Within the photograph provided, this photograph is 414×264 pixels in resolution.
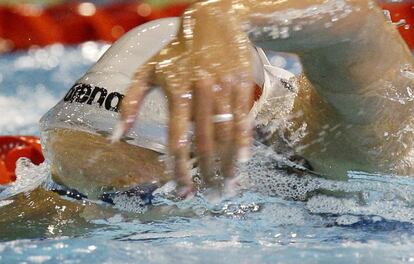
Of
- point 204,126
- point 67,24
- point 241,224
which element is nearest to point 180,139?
point 204,126

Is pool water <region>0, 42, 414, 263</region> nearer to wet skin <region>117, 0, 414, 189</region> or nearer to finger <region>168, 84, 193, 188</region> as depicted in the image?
wet skin <region>117, 0, 414, 189</region>

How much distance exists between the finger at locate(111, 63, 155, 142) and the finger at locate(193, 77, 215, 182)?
5 cm

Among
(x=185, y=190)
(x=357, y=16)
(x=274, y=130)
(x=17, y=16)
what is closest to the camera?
(x=185, y=190)

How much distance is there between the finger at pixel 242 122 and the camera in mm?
713

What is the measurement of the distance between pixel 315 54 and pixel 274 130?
235mm

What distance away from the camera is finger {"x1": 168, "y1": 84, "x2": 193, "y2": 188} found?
0.71 meters

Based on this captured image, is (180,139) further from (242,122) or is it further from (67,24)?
(67,24)

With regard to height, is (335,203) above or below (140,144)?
below

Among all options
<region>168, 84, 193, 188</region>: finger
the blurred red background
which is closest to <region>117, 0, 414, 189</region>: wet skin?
<region>168, 84, 193, 188</region>: finger

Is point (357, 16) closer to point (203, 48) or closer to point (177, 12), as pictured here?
point (203, 48)

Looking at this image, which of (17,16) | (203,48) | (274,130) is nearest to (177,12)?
(17,16)

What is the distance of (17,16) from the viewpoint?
3188 mm

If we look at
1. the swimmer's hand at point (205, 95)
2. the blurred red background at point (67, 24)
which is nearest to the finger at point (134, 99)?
the swimmer's hand at point (205, 95)

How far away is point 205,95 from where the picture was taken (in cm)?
72
